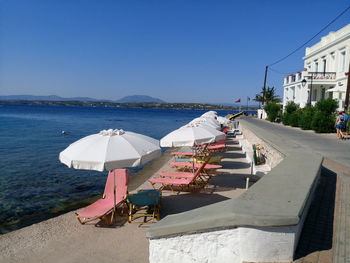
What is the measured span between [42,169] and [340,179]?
41.7 feet

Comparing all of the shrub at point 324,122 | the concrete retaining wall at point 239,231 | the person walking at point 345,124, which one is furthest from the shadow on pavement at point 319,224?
the shrub at point 324,122

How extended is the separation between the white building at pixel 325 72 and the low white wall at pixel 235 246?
19430 mm

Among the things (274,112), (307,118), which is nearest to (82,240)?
(307,118)

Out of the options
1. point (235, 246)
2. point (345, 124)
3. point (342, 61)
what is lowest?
point (235, 246)

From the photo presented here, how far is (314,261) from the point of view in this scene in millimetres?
2592

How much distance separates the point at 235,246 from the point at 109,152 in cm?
304

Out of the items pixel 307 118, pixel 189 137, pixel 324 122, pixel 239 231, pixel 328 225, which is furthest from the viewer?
pixel 307 118

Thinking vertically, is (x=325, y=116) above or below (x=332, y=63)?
below

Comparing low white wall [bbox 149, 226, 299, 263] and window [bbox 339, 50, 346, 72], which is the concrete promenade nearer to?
low white wall [bbox 149, 226, 299, 263]

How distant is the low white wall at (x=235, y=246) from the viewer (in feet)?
8.41

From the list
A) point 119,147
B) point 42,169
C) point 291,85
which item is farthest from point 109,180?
point 291,85

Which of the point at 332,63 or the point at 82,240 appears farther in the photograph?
the point at 332,63

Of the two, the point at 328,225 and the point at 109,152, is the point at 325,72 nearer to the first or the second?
the point at 328,225

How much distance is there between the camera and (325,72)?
77.1ft
